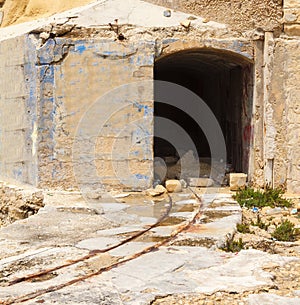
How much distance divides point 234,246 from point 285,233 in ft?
2.88

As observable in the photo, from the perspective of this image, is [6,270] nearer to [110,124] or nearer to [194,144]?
[110,124]

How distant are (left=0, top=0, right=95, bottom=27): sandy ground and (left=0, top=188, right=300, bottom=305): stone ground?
397 cm

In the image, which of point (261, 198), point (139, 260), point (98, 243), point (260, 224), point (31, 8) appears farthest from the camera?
point (31, 8)

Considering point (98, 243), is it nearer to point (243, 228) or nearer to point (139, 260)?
point (139, 260)

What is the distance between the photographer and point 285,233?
19.9 ft

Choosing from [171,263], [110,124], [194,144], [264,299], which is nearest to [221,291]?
[264,299]

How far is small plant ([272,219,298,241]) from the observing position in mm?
5961

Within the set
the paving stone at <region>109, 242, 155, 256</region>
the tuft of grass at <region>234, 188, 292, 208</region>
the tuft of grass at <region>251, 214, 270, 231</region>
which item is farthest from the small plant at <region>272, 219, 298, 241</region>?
the paving stone at <region>109, 242, 155, 256</region>

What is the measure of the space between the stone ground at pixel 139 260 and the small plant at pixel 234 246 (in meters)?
0.09

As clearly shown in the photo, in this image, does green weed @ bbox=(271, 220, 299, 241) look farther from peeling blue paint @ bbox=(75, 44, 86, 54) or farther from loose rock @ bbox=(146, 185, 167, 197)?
peeling blue paint @ bbox=(75, 44, 86, 54)

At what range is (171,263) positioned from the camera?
15.8 feet

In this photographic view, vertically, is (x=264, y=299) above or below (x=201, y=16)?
below

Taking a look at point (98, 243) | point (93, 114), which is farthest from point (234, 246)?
point (93, 114)

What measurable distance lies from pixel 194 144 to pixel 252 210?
22.0 feet
